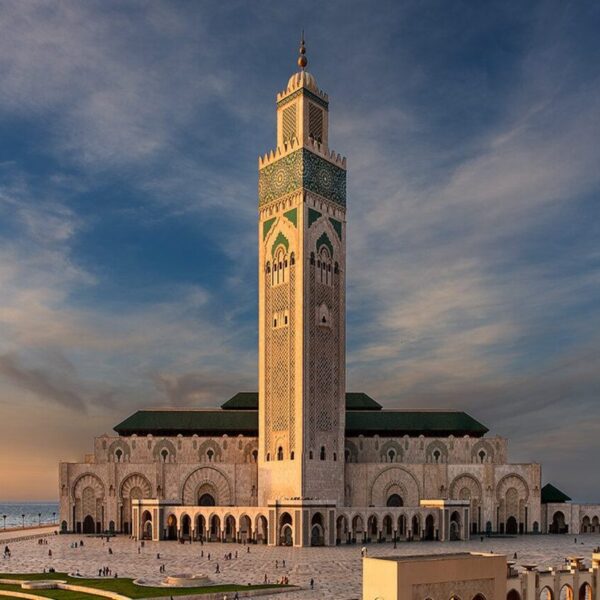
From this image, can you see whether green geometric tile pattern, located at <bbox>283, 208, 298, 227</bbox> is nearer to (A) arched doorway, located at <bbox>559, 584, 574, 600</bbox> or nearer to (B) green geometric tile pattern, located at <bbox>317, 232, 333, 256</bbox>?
(B) green geometric tile pattern, located at <bbox>317, 232, 333, 256</bbox>

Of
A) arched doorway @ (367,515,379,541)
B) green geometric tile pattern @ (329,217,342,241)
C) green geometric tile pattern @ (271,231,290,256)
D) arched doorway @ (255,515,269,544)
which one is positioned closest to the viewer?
arched doorway @ (255,515,269,544)

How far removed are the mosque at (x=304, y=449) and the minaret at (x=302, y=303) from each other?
0.11m

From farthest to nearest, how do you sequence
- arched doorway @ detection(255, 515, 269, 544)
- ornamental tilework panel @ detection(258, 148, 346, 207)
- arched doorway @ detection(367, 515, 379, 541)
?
ornamental tilework panel @ detection(258, 148, 346, 207)
arched doorway @ detection(367, 515, 379, 541)
arched doorway @ detection(255, 515, 269, 544)

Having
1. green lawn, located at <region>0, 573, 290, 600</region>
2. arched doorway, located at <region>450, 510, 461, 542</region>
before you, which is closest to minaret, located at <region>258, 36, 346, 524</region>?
arched doorway, located at <region>450, 510, 461, 542</region>

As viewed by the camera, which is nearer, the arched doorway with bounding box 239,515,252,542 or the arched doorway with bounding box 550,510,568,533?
the arched doorway with bounding box 239,515,252,542

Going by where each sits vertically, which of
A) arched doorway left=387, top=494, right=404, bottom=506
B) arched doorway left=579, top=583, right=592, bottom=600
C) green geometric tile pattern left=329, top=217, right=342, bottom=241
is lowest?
arched doorway left=387, top=494, right=404, bottom=506

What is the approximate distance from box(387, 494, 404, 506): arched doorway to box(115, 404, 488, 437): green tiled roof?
5.30 m

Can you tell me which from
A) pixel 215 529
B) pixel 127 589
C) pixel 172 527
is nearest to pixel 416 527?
pixel 215 529

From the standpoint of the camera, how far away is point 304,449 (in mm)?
56531

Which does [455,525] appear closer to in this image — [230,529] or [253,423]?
[230,529]

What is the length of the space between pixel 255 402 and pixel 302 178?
68.0 feet

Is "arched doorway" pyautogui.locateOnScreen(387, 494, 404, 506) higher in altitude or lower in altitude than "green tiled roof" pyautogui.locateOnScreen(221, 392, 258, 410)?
lower

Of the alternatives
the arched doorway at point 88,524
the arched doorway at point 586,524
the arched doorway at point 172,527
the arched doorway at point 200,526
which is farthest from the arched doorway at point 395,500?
the arched doorway at point 88,524

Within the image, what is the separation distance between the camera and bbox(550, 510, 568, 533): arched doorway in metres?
63.1
